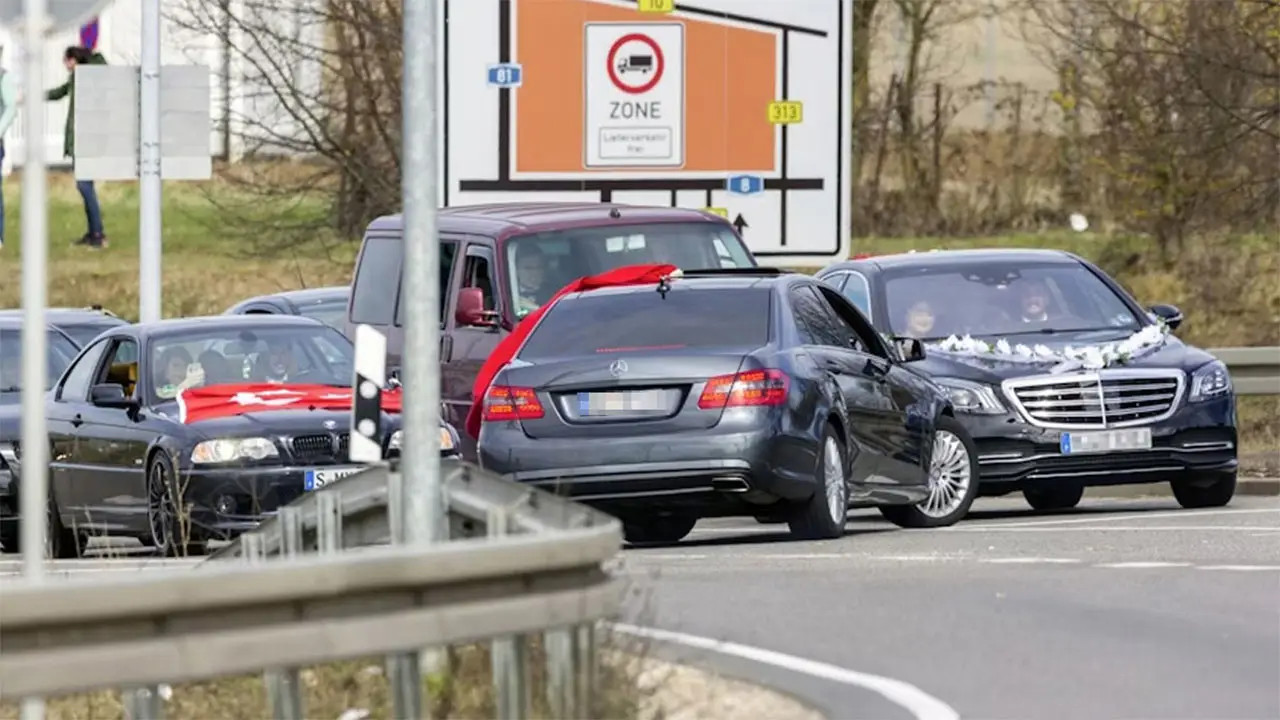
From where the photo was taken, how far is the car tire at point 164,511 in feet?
57.4

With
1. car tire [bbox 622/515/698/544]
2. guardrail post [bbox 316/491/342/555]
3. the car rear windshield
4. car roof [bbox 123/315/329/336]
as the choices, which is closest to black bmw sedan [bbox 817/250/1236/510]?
car tire [bbox 622/515/698/544]

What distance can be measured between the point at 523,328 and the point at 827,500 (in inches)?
104

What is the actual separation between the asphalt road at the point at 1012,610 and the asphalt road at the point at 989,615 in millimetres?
14

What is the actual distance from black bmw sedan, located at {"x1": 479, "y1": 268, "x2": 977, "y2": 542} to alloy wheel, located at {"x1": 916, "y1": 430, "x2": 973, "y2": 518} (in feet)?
2.84

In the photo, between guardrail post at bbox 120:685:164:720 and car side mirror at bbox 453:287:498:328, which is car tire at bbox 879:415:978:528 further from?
guardrail post at bbox 120:685:164:720

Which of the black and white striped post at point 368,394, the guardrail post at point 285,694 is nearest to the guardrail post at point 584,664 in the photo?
the guardrail post at point 285,694

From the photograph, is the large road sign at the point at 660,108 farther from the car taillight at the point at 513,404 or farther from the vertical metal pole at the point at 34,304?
the vertical metal pole at the point at 34,304

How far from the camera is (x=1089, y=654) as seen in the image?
1099 centimetres

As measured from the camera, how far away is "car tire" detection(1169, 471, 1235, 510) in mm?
19188

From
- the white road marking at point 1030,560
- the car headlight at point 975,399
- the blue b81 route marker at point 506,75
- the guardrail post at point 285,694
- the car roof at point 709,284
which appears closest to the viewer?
the guardrail post at point 285,694

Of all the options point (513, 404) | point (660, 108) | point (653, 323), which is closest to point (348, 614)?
point (513, 404)

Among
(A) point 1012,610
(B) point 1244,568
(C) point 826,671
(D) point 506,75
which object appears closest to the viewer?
(C) point 826,671

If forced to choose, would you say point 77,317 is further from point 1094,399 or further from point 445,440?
point 1094,399

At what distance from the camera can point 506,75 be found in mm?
25781
